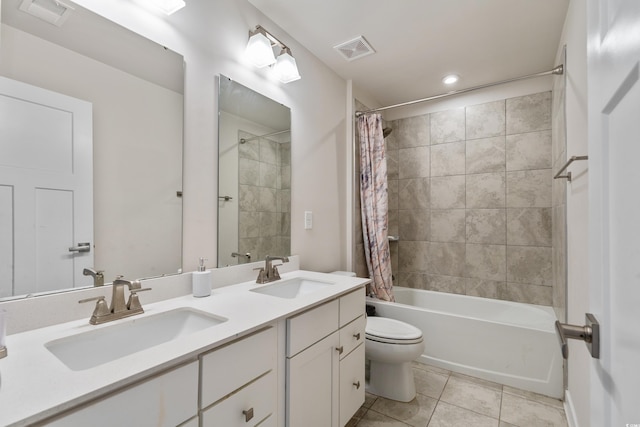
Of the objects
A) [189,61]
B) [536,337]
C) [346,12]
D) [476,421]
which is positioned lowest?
[476,421]

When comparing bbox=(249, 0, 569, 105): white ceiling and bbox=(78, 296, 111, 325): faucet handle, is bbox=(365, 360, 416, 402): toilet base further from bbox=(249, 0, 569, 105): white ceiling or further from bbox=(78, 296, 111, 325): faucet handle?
bbox=(249, 0, 569, 105): white ceiling

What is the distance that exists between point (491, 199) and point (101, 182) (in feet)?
9.96

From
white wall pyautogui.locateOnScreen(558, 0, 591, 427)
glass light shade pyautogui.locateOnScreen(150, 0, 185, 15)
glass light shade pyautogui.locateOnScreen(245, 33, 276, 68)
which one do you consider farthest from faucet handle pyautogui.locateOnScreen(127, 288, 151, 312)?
white wall pyautogui.locateOnScreen(558, 0, 591, 427)

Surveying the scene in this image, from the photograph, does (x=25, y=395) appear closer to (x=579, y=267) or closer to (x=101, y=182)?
(x=101, y=182)

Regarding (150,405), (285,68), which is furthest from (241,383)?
(285,68)

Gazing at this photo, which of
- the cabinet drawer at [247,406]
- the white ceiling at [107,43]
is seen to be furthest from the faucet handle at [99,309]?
the white ceiling at [107,43]

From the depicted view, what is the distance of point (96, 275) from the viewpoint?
40.9 inches

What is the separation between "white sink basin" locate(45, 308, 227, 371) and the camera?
83 centimetres

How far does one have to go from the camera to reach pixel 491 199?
2805 millimetres

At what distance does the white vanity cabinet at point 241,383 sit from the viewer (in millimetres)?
815

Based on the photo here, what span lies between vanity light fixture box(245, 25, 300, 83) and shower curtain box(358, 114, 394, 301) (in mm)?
1068

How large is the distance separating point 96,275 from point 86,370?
499 mm

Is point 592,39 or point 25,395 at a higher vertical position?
point 592,39

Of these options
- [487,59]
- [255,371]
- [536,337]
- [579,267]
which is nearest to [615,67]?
[255,371]
